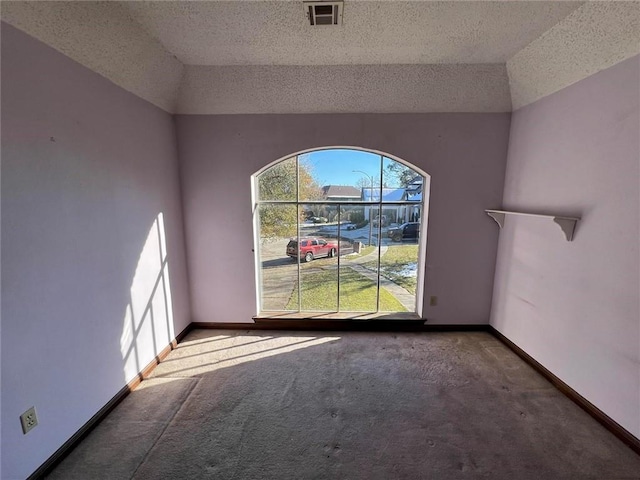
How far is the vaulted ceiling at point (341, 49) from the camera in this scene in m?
1.79

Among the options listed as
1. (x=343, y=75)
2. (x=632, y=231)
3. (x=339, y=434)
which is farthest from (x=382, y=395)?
(x=343, y=75)

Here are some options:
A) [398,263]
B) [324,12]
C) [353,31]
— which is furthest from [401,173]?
[324,12]

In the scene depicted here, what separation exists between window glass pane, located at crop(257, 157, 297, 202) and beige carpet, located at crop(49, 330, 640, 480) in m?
1.87

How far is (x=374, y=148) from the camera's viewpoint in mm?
3104

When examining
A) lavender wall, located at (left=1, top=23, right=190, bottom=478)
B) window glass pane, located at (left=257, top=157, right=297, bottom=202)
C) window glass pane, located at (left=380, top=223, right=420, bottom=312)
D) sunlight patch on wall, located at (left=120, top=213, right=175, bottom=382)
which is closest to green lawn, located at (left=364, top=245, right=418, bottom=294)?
window glass pane, located at (left=380, top=223, right=420, bottom=312)

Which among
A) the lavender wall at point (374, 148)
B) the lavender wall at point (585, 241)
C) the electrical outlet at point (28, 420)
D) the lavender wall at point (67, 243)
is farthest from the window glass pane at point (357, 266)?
the electrical outlet at point (28, 420)

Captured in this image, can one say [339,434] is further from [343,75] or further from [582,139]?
Answer: [343,75]

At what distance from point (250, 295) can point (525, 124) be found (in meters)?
3.66

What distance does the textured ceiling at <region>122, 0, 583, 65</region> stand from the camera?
6.12 ft

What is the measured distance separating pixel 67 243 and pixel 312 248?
2.42 metres

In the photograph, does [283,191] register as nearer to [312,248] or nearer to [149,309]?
[312,248]

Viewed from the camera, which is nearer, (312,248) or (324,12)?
(324,12)

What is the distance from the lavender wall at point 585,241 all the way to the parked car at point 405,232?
1.05 m

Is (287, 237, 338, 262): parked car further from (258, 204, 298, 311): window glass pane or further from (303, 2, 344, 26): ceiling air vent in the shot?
(303, 2, 344, 26): ceiling air vent
